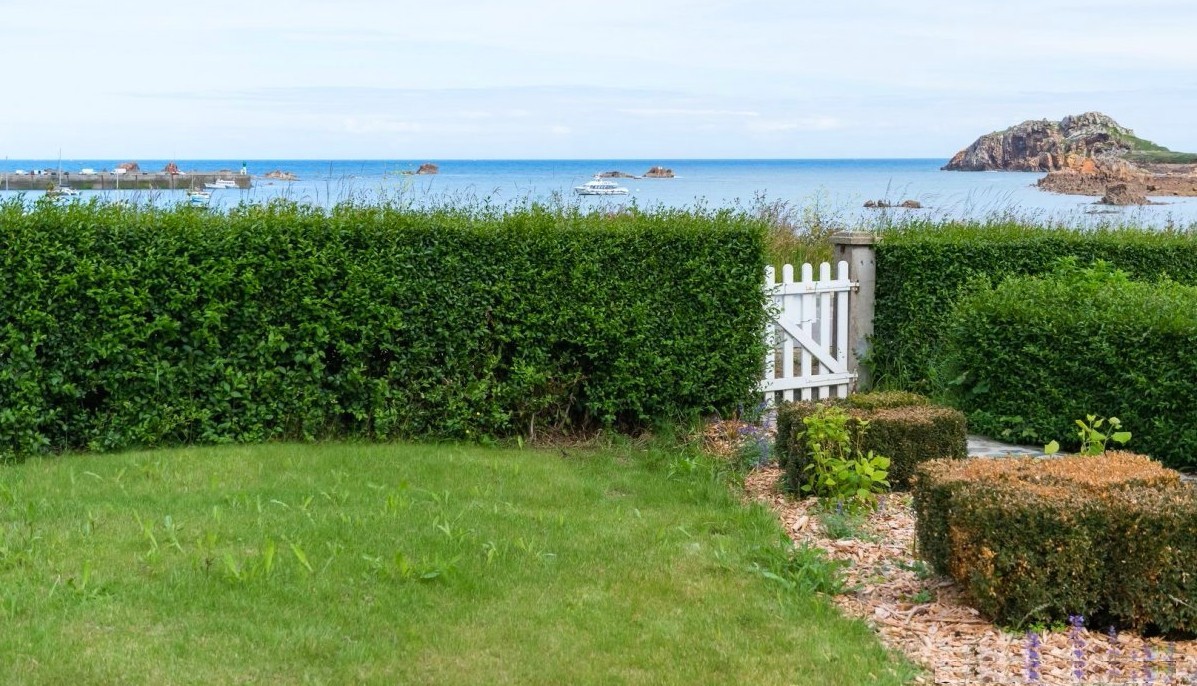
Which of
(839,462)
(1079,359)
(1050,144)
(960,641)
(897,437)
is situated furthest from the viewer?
(1050,144)

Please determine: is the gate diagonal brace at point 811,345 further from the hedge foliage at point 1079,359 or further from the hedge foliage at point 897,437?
the hedge foliage at point 897,437

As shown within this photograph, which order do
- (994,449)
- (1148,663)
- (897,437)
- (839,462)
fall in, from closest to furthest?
1. (1148,663)
2. (839,462)
3. (897,437)
4. (994,449)

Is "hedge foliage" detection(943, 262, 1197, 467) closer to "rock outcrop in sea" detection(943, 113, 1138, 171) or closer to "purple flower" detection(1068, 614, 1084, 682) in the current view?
"purple flower" detection(1068, 614, 1084, 682)

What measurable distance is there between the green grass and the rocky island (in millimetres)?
42222

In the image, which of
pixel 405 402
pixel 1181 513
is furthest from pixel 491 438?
pixel 1181 513

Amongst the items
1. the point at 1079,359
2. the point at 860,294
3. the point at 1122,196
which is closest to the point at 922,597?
the point at 1079,359

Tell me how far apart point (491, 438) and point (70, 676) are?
4.78 meters

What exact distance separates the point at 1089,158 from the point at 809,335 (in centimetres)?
6676

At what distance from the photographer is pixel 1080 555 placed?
4594mm

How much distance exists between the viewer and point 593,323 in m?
8.70

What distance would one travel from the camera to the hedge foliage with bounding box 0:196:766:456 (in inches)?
298

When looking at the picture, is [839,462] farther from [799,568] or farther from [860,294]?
[860,294]

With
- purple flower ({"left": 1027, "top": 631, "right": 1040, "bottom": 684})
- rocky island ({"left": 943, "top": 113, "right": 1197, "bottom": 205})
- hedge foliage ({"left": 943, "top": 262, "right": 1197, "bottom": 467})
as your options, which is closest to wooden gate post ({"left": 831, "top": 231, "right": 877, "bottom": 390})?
hedge foliage ({"left": 943, "top": 262, "right": 1197, "bottom": 467})

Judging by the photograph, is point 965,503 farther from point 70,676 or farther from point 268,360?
point 268,360
